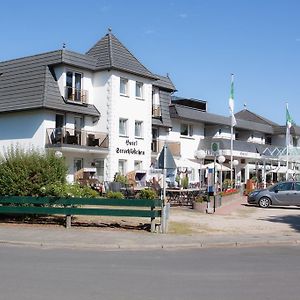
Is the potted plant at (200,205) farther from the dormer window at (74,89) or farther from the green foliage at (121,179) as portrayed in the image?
the dormer window at (74,89)

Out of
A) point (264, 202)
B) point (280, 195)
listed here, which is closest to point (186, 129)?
point (264, 202)

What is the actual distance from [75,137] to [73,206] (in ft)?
54.5

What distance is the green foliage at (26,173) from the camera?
17.7 m

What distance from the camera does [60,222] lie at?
17969 mm

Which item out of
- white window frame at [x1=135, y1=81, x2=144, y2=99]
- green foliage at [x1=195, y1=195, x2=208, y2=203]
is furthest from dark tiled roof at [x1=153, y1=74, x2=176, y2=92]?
green foliage at [x1=195, y1=195, x2=208, y2=203]

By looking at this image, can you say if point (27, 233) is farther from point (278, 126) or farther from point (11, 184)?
point (278, 126)

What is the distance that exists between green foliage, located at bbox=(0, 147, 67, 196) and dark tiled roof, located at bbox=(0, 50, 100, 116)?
49.2 ft

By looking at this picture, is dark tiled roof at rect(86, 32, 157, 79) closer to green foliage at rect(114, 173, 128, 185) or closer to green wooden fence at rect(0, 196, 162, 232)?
green foliage at rect(114, 173, 128, 185)

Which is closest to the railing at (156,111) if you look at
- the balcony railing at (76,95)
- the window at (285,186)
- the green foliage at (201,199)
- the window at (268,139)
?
the balcony railing at (76,95)

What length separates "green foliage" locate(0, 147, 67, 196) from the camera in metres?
17.7

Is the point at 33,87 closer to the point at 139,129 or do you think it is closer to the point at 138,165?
the point at 139,129

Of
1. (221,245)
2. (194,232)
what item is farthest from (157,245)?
(194,232)

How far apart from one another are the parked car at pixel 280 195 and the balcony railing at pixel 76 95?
13246mm

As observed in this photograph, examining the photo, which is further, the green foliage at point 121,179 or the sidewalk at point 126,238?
the green foliage at point 121,179
